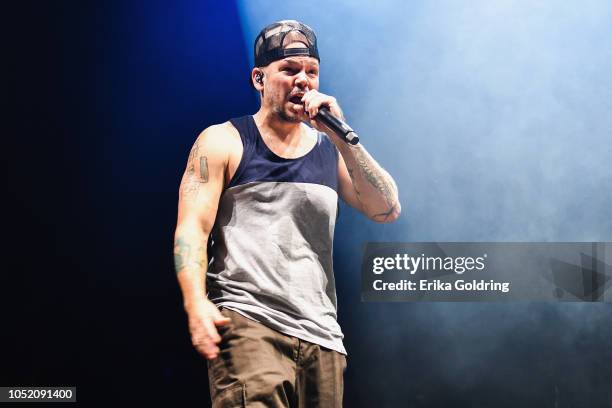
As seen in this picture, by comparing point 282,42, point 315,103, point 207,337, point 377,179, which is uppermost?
point 282,42

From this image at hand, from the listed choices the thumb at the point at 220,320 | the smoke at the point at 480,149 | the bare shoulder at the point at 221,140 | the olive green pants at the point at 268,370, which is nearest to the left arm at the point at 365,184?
the bare shoulder at the point at 221,140

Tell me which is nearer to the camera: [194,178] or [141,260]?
[194,178]

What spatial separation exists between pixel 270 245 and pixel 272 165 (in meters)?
0.23

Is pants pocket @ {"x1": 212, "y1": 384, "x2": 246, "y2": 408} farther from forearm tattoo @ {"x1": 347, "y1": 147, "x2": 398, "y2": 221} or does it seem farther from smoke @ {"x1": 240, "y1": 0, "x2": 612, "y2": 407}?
smoke @ {"x1": 240, "y1": 0, "x2": 612, "y2": 407}

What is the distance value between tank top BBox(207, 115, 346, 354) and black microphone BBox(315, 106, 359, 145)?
0.15 metres

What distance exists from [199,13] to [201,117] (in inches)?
18.2

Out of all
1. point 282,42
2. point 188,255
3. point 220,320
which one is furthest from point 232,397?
point 282,42

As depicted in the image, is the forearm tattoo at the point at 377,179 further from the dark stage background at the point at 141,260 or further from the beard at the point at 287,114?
the dark stage background at the point at 141,260

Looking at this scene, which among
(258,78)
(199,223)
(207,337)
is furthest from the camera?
(258,78)

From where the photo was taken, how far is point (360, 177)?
2.37 metres

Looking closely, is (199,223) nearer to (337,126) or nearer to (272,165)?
(272,165)

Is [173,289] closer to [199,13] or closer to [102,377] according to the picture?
[102,377]

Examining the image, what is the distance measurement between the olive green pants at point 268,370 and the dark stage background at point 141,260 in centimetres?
133

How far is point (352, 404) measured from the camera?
3445 millimetres
